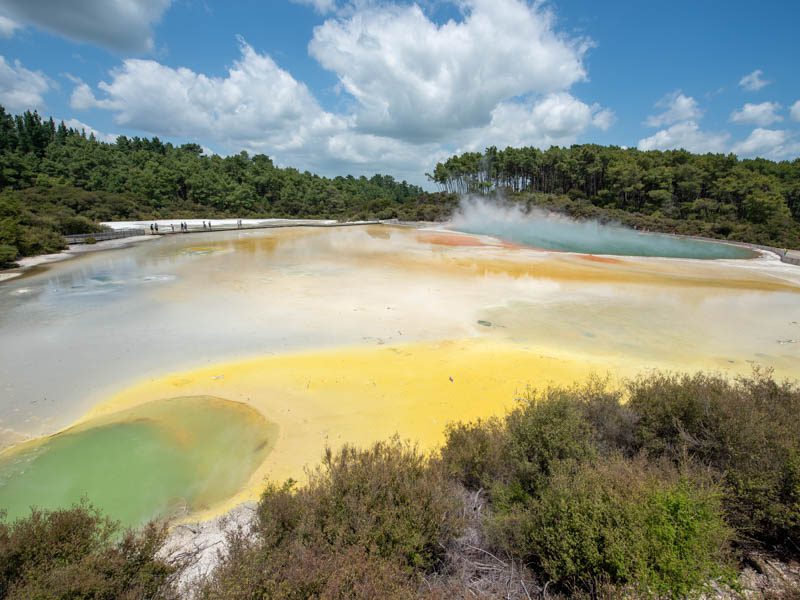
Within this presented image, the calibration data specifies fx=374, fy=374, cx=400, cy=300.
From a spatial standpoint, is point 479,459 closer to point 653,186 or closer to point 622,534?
point 622,534

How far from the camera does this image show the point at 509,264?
834 inches

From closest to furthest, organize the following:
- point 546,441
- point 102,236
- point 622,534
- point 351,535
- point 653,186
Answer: point 622,534
point 351,535
point 546,441
point 102,236
point 653,186

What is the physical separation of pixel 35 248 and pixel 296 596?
2907cm

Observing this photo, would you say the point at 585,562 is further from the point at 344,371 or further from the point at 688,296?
the point at 688,296

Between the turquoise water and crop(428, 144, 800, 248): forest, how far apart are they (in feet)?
10.7

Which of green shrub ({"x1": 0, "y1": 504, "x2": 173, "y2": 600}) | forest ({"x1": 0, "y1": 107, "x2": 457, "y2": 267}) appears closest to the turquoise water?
forest ({"x1": 0, "y1": 107, "x2": 457, "y2": 267})

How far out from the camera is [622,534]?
2922 mm

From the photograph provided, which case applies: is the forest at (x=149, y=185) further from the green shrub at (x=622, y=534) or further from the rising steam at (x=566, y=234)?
the green shrub at (x=622, y=534)

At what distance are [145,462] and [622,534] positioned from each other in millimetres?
5888

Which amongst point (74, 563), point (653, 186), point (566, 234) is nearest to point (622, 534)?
point (74, 563)

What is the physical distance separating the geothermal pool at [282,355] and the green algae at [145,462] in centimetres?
3

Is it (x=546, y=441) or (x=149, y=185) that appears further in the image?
(x=149, y=185)

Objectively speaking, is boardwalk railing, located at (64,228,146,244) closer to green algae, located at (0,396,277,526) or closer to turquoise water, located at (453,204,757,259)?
green algae, located at (0,396,277,526)

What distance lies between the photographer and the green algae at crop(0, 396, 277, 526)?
461 centimetres
